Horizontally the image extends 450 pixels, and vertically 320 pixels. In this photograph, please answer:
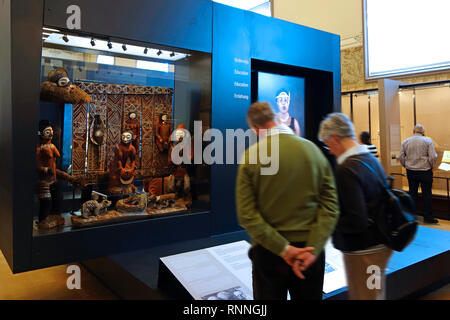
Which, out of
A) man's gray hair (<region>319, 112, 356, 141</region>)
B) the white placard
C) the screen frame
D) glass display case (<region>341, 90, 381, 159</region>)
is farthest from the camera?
glass display case (<region>341, 90, 381, 159</region>)

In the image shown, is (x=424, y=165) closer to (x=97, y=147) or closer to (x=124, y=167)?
(x=124, y=167)

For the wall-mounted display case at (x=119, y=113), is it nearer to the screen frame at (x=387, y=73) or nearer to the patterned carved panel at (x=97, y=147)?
the patterned carved panel at (x=97, y=147)

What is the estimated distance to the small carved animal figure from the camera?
11.1 ft

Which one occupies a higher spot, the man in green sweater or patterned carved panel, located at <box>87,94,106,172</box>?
patterned carved panel, located at <box>87,94,106,172</box>

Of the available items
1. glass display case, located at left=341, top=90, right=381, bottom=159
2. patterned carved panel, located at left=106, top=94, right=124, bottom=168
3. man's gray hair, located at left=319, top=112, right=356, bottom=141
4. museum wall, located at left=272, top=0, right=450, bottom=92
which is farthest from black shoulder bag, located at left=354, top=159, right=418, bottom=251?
museum wall, located at left=272, top=0, right=450, bottom=92

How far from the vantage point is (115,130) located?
4.01 m

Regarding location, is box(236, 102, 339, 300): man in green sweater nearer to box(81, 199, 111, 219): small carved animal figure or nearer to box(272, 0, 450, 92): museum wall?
box(81, 199, 111, 219): small carved animal figure

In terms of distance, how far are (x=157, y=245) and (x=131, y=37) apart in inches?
82.2

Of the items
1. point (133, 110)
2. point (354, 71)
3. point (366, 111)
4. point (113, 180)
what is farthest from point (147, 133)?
point (354, 71)

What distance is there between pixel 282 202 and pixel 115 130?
123 inches

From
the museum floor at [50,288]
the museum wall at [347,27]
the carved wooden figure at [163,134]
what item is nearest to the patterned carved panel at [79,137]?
the carved wooden figure at [163,134]

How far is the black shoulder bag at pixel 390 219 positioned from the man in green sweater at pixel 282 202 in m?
0.17

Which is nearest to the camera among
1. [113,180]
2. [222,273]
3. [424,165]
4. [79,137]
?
[222,273]

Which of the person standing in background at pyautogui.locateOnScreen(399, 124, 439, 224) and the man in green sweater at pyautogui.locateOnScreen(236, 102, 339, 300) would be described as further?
the person standing in background at pyautogui.locateOnScreen(399, 124, 439, 224)
